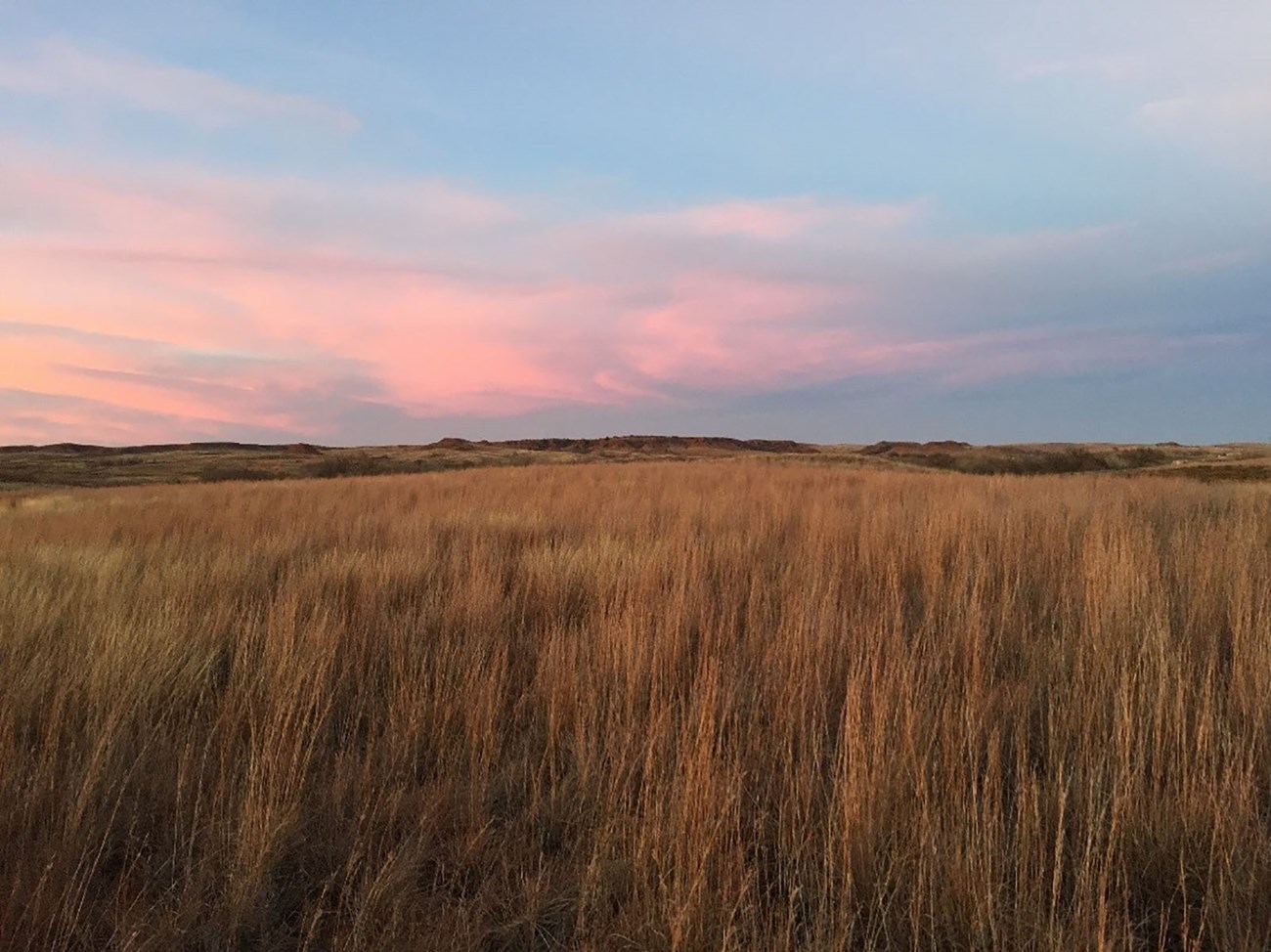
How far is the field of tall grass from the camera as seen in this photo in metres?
1.95

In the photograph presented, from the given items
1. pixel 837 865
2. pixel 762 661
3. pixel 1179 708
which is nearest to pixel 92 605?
pixel 762 661

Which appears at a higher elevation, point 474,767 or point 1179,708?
point 1179,708

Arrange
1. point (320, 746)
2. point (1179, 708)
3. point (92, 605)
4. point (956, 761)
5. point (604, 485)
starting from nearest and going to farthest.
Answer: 1. point (956, 761)
2. point (1179, 708)
3. point (320, 746)
4. point (92, 605)
5. point (604, 485)

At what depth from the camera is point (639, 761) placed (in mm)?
2760

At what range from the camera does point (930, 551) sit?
6.44 metres

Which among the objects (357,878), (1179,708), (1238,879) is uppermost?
(1179,708)

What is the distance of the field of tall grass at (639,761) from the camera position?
1952 millimetres

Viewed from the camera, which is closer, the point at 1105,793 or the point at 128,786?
the point at 1105,793

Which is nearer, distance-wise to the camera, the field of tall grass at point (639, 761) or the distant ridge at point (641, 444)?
the field of tall grass at point (639, 761)

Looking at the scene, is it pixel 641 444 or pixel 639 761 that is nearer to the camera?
pixel 639 761

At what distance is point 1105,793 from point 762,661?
159 cm

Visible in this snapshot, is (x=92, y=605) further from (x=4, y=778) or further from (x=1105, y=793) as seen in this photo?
(x=1105, y=793)

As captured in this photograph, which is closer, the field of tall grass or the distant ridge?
the field of tall grass

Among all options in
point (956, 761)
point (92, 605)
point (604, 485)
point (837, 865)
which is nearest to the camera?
point (837, 865)
